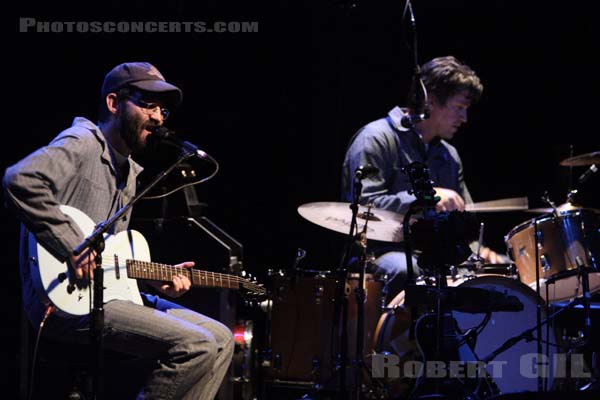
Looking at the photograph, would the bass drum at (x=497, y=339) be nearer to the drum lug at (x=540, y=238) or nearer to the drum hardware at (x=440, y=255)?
the drum lug at (x=540, y=238)

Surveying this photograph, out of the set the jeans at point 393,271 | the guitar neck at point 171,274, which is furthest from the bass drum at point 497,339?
the guitar neck at point 171,274

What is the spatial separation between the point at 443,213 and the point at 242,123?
9.46ft

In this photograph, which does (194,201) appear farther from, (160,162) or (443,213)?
(443,213)

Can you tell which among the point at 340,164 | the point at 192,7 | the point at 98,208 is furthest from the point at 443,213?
the point at 192,7

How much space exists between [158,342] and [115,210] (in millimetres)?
833

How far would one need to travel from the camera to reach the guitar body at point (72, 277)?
11.1ft

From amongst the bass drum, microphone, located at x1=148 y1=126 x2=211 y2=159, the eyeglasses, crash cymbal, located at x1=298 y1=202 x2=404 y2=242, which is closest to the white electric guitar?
microphone, located at x1=148 y1=126 x2=211 y2=159

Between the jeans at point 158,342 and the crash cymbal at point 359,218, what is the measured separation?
1428 mm

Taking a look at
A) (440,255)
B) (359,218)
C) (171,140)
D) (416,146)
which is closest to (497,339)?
(359,218)

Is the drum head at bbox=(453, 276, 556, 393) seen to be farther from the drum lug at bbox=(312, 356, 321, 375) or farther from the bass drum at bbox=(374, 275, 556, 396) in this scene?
the drum lug at bbox=(312, 356, 321, 375)

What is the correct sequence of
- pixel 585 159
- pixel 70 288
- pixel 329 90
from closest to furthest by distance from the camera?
pixel 70 288, pixel 585 159, pixel 329 90

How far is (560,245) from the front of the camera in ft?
16.4

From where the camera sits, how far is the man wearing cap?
3.43m

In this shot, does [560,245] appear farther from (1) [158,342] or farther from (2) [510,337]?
(1) [158,342]
